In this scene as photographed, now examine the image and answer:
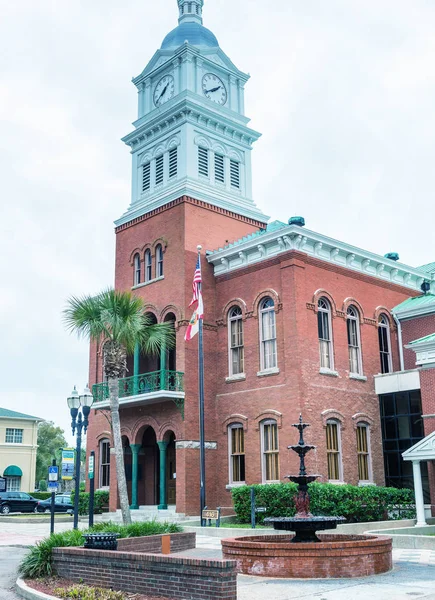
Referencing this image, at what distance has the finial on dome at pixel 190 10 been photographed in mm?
38531

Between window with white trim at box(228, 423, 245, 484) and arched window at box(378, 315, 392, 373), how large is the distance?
302 inches

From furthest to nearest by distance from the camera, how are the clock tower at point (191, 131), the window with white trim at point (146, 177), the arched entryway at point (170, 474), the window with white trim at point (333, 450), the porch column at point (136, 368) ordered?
1. the window with white trim at point (146, 177)
2. the clock tower at point (191, 131)
3. the arched entryway at point (170, 474)
4. the porch column at point (136, 368)
5. the window with white trim at point (333, 450)

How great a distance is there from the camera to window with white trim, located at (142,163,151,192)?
116 feet

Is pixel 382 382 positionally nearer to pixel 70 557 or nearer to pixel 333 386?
pixel 333 386

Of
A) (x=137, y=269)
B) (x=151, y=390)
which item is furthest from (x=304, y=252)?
(x=137, y=269)

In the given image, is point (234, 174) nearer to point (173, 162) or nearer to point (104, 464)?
point (173, 162)

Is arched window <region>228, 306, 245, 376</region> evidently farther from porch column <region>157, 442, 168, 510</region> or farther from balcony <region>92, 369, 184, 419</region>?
porch column <region>157, 442, 168, 510</region>

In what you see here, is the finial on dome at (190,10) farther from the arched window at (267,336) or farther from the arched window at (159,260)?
the arched window at (267,336)

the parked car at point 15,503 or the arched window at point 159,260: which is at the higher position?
the arched window at point 159,260

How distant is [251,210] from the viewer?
34.5 meters

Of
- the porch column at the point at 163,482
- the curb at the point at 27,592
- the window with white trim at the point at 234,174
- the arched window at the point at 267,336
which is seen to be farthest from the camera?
the window with white trim at the point at 234,174

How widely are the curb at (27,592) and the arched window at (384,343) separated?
Answer: 72.2 ft

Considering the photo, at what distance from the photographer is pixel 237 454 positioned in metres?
28.7

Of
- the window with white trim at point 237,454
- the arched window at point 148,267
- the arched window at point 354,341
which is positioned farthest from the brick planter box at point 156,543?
the arched window at point 148,267
